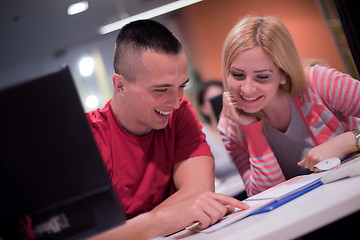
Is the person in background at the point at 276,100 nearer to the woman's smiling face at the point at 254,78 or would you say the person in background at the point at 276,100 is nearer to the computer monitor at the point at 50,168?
the woman's smiling face at the point at 254,78

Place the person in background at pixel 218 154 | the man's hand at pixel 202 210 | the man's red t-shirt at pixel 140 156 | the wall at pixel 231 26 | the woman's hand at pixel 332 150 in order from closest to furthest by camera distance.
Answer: the man's hand at pixel 202 210, the woman's hand at pixel 332 150, the man's red t-shirt at pixel 140 156, the person in background at pixel 218 154, the wall at pixel 231 26

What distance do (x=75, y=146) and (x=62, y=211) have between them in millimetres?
163

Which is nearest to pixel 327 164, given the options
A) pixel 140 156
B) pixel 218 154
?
pixel 140 156

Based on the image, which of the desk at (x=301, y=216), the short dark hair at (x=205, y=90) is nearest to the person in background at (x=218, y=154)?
the short dark hair at (x=205, y=90)

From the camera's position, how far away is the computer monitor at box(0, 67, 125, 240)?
968 mm

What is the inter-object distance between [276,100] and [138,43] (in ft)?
2.18

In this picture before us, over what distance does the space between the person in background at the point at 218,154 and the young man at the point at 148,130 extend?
70 cm

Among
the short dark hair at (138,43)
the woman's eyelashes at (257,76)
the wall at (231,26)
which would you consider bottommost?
the woman's eyelashes at (257,76)

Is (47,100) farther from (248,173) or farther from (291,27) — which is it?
(291,27)

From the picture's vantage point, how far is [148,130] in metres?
1.69

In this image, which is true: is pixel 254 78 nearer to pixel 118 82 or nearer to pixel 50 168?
pixel 118 82

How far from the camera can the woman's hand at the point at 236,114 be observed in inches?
70.4

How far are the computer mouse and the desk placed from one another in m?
0.23

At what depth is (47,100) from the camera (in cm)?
97
